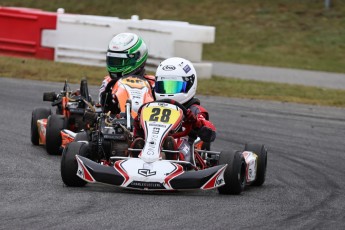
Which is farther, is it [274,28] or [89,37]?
[274,28]

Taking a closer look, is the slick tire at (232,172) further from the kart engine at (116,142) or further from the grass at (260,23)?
the grass at (260,23)

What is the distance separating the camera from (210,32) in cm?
1691

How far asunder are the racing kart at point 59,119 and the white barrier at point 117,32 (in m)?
6.29

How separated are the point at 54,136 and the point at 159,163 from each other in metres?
2.41

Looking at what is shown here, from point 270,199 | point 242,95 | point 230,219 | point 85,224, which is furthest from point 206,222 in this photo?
point 242,95

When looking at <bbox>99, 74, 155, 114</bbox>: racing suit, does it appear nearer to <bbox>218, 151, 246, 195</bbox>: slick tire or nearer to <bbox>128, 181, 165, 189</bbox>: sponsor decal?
<bbox>218, 151, 246, 195</bbox>: slick tire

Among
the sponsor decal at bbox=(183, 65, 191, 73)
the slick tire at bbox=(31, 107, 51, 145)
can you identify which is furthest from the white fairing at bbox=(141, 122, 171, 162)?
the slick tire at bbox=(31, 107, 51, 145)

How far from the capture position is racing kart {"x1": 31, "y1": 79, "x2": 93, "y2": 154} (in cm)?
966

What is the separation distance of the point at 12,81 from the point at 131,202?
906 centimetres

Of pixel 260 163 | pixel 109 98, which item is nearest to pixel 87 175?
pixel 260 163

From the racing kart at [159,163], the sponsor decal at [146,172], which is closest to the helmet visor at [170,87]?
the racing kart at [159,163]

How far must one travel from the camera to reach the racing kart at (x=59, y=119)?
9.66 meters

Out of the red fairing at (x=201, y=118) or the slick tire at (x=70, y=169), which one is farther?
the red fairing at (x=201, y=118)

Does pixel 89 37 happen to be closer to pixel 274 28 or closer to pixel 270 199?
pixel 274 28
